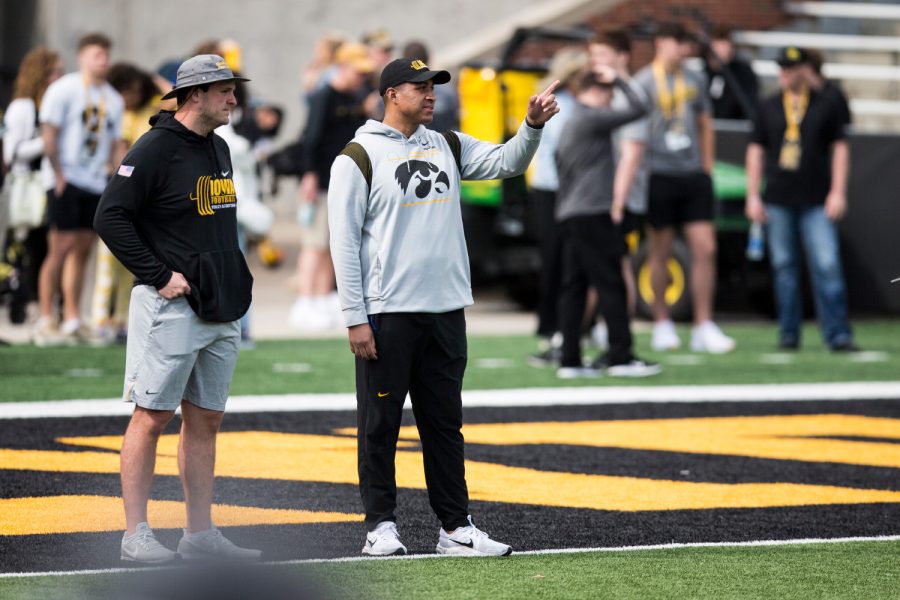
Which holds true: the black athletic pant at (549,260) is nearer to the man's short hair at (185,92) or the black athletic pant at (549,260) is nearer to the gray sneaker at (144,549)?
the man's short hair at (185,92)

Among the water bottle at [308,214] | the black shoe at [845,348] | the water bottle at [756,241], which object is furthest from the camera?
the water bottle at [308,214]

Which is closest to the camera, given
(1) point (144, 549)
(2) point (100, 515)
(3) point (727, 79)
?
(1) point (144, 549)

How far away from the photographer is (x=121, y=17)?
2269 cm

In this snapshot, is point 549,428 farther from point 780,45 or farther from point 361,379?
point 780,45

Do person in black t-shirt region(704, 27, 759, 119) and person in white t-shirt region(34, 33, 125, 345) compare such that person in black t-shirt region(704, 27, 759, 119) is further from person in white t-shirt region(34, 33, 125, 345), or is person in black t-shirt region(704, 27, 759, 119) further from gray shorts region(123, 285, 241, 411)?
gray shorts region(123, 285, 241, 411)

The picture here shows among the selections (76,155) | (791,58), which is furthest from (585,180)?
(76,155)

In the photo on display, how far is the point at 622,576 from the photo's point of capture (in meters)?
5.18

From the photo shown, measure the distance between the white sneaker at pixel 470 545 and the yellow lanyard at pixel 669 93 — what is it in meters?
7.08

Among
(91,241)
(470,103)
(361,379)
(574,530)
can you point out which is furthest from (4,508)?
(470,103)

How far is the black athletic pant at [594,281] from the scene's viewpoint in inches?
414

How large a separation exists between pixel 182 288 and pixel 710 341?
25.1 feet

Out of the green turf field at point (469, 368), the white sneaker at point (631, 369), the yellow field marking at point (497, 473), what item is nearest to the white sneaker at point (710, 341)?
the green turf field at point (469, 368)

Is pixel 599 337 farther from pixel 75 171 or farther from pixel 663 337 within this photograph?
pixel 75 171

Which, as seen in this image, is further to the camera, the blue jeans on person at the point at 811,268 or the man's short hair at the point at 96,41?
the blue jeans on person at the point at 811,268
